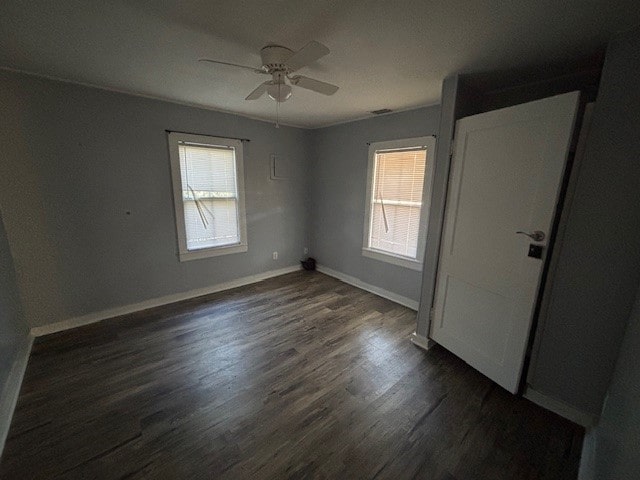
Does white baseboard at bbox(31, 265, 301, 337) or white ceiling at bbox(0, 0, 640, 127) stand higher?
white ceiling at bbox(0, 0, 640, 127)

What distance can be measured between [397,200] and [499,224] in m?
1.53

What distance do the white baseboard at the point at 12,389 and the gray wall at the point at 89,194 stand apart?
1.37 feet

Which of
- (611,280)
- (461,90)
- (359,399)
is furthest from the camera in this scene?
(461,90)

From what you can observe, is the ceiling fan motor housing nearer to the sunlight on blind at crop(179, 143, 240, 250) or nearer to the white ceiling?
the white ceiling

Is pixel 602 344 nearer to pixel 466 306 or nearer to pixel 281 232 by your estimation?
pixel 466 306

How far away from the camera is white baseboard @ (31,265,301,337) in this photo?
2.52m

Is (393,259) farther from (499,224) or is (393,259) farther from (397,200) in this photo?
(499,224)

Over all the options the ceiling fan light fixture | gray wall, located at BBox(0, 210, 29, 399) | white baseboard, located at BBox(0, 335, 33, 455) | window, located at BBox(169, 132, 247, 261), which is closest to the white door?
the ceiling fan light fixture

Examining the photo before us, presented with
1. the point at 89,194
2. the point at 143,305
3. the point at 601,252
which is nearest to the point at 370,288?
the point at 601,252

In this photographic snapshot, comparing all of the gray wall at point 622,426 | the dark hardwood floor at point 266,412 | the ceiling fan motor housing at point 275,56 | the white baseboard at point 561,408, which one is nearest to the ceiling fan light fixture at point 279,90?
the ceiling fan motor housing at point 275,56

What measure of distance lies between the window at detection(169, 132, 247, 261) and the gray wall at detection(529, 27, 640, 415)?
11.0 feet

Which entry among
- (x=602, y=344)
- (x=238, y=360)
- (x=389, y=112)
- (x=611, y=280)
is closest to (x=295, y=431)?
(x=238, y=360)

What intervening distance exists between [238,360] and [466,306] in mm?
1934

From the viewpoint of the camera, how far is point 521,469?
54.2 inches
